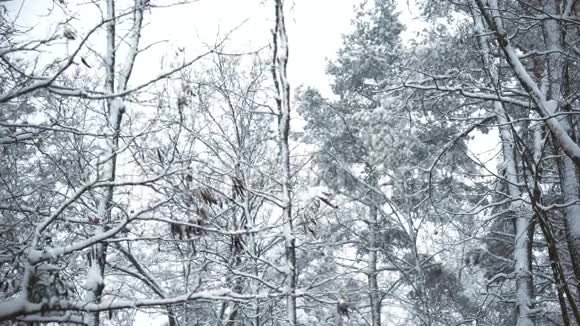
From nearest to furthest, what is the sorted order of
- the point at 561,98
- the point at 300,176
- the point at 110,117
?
the point at 561,98 → the point at 110,117 → the point at 300,176

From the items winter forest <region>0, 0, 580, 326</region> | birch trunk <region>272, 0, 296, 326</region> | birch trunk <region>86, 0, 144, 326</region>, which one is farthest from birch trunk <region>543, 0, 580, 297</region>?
birch trunk <region>86, 0, 144, 326</region>

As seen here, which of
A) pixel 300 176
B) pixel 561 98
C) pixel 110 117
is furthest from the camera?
pixel 300 176

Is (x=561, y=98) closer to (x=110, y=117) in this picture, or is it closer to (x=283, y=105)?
(x=283, y=105)

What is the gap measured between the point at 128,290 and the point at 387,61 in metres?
11.6

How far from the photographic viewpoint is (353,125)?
13.2m

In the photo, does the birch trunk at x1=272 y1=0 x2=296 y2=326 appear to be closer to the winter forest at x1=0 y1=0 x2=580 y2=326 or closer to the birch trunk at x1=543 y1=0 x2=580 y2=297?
the winter forest at x1=0 y1=0 x2=580 y2=326

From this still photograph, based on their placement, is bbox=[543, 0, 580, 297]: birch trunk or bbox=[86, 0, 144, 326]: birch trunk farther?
bbox=[86, 0, 144, 326]: birch trunk

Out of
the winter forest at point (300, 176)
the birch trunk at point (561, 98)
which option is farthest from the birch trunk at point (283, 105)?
the birch trunk at point (561, 98)

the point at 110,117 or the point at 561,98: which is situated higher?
the point at 110,117

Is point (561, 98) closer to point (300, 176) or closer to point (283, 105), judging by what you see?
point (283, 105)

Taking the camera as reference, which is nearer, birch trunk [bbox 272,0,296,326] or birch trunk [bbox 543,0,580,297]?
birch trunk [bbox 543,0,580,297]

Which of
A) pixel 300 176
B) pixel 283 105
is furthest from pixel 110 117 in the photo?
pixel 300 176

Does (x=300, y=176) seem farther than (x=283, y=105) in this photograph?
Yes

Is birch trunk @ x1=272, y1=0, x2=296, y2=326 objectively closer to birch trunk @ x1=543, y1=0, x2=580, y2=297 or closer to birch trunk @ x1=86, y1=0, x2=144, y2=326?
birch trunk @ x1=86, y1=0, x2=144, y2=326
